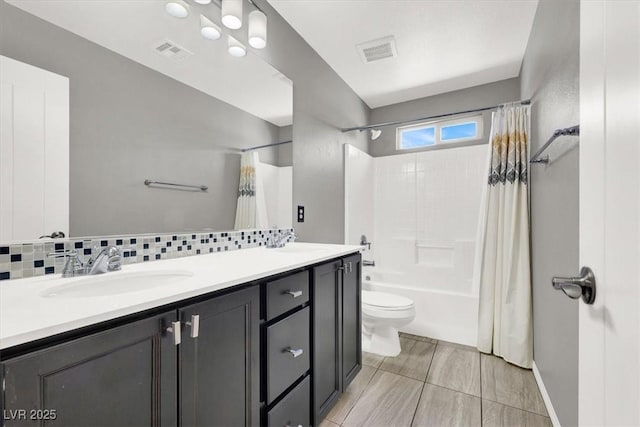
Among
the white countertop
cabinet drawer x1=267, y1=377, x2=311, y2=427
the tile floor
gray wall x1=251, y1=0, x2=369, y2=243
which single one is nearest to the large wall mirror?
the white countertop

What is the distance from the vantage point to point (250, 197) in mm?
1800

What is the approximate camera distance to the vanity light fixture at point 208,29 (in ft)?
4.90

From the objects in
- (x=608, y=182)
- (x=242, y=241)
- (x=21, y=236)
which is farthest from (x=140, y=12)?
(x=608, y=182)

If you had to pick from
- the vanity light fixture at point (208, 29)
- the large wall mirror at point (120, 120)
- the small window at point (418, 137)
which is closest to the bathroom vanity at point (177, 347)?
the large wall mirror at point (120, 120)

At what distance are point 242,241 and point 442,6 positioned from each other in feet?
6.76

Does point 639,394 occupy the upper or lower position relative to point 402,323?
upper

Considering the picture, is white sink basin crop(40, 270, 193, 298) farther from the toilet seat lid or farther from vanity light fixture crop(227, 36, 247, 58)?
the toilet seat lid

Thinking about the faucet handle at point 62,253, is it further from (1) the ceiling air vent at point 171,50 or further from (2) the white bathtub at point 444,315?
(2) the white bathtub at point 444,315

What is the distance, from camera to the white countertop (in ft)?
1.78

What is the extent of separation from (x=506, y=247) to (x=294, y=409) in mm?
1918

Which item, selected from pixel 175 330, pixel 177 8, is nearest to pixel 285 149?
pixel 177 8

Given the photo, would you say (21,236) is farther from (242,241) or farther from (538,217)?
(538,217)

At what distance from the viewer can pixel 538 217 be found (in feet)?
6.12

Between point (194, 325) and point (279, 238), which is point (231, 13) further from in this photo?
point (194, 325)
